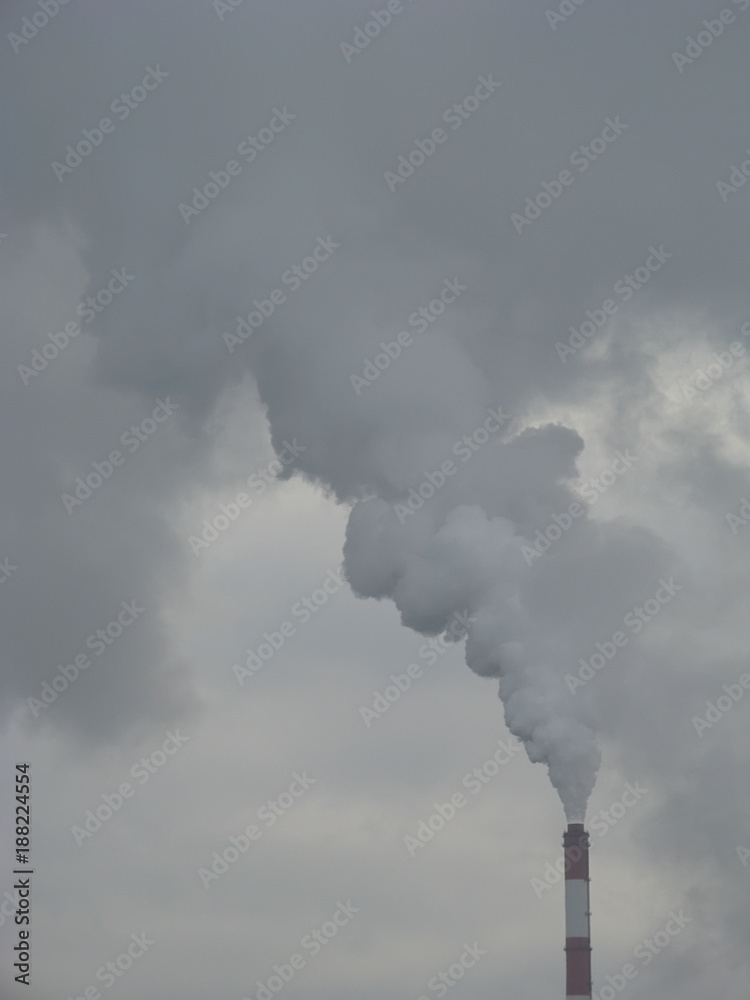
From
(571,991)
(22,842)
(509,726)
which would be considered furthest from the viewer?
(509,726)

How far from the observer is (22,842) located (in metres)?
53.9

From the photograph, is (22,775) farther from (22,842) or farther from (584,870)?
(584,870)

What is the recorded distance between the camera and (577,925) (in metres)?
63.4

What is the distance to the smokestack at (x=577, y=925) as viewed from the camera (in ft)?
207

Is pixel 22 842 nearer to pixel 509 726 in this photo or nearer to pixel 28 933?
pixel 28 933

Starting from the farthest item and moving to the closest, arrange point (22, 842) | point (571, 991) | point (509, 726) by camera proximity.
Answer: point (509, 726) → point (571, 991) → point (22, 842)

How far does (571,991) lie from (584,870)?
445 centimetres

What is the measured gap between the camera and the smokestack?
63.2 m

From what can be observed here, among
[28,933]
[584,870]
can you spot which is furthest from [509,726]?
[28,933]

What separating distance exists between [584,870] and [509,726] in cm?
658

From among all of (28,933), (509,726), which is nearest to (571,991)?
(509,726)

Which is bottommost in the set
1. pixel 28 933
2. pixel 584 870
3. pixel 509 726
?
pixel 28 933

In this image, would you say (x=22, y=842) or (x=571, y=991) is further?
(x=571, y=991)

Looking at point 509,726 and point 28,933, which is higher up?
point 509,726
